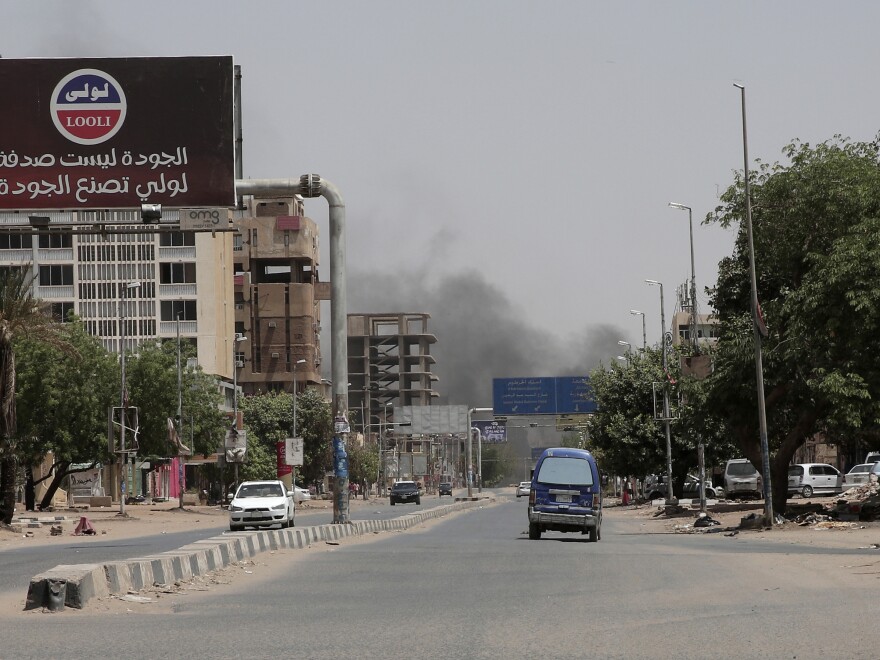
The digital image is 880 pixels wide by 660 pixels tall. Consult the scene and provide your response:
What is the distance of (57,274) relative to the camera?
116375 mm

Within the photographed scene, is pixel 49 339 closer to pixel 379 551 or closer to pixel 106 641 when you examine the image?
pixel 379 551

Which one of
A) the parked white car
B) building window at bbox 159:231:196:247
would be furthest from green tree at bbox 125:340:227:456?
building window at bbox 159:231:196:247

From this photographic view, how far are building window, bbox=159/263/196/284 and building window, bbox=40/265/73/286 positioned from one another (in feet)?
24.7

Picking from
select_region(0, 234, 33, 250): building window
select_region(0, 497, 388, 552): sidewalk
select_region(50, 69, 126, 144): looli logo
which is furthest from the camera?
select_region(0, 234, 33, 250): building window

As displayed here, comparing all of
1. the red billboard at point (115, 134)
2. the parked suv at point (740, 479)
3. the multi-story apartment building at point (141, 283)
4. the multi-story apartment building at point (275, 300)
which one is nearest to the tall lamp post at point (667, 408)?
the parked suv at point (740, 479)

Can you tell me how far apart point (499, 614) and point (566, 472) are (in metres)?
20.6

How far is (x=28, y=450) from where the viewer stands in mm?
62125

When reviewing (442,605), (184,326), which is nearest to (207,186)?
(442,605)

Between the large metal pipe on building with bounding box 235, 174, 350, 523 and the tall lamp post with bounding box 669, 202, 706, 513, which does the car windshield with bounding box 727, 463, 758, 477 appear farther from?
the large metal pipe on building with bounding box 235, 174, 350, 523

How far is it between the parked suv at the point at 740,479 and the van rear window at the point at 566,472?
→ 1305 inches

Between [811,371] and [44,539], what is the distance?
906 inches

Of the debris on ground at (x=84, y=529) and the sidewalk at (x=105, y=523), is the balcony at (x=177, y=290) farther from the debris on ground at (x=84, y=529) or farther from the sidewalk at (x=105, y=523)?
the debris on ground at (x=84, y=529)

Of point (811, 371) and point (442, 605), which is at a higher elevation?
point (811, 371)

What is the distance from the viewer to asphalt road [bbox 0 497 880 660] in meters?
10.5
